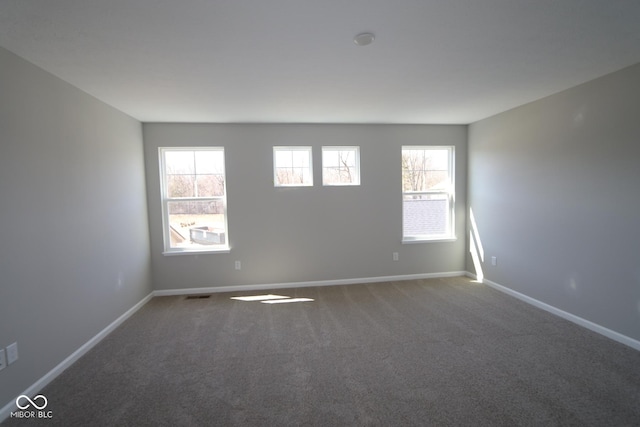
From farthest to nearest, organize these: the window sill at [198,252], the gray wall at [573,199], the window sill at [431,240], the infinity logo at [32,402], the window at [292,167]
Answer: the window sill at [431,240] < the window at [292,167] < the window sill at [198,252] < the gray wall at [573,199] < the infinity logo at [32,402]

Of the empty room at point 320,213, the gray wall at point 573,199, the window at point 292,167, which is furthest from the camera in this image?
the window at point 292,167

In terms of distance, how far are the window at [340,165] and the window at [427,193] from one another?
0.76 metres

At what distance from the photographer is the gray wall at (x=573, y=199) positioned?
240 centimetres

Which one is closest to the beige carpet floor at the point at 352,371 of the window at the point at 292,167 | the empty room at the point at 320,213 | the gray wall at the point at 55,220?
the empty room at the point at 320,213

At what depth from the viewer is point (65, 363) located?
224 cm

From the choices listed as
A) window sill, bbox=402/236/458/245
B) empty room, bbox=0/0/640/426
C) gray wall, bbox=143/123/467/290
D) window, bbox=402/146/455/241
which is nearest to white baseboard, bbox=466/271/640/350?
empty room, bbox=0/0/640/426

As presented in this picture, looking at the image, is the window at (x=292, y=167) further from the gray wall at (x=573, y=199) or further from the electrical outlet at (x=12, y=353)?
the electrical outlet at (x=12, y=353)

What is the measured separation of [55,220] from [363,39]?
2.66 m

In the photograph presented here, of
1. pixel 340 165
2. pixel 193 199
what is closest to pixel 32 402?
pixel 193 199

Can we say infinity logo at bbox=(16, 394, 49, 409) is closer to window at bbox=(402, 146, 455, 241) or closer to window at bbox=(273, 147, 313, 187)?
window at bbox=(273, 147, 313, 187)

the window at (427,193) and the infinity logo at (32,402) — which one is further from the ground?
the window at (427,193)

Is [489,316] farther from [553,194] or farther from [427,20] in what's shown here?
[427,20]

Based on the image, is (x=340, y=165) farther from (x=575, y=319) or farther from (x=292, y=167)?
(x=575, y=319)

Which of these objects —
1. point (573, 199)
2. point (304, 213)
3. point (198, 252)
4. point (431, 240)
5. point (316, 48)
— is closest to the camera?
point (316, 48)
